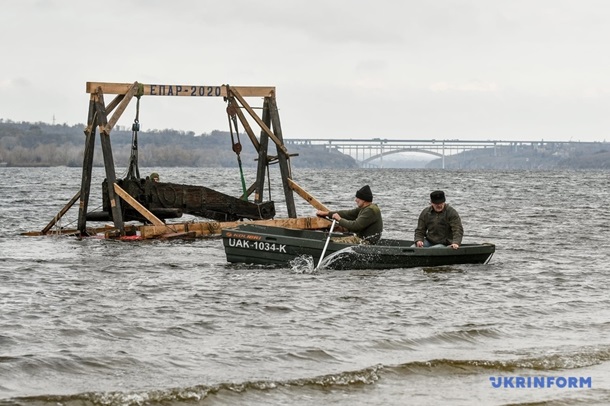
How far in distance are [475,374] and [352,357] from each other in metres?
1.41

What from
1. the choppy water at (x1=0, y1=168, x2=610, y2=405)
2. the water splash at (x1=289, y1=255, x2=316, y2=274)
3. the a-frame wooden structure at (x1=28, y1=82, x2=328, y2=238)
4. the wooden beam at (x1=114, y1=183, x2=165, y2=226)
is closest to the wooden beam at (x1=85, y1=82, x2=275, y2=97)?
the a-frame wooden structure at (x1=28, y1=82, x2=328, y2=238)

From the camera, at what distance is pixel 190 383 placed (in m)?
10.4

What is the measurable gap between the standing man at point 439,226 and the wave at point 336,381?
6870mm

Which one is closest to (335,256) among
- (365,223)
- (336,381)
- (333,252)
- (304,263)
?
(333,252)

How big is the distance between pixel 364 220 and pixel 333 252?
88cm

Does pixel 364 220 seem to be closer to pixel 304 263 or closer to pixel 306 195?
pixel 304 263

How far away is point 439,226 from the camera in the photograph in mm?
19234

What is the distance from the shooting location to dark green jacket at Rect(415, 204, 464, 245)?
19078 millimetres

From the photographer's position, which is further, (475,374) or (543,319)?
(543,319)

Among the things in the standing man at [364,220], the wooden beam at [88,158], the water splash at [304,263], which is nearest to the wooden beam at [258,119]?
the wooden beam at [88,158]

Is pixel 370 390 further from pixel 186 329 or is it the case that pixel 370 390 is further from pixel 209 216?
pixel 209 216

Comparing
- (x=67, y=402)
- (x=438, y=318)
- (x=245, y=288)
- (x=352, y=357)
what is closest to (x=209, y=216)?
(x=245, y=288)

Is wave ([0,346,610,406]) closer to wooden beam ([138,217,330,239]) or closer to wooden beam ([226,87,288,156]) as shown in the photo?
wooden beam ([138,217,330,239])

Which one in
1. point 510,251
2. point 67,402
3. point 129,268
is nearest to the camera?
point 67,402
